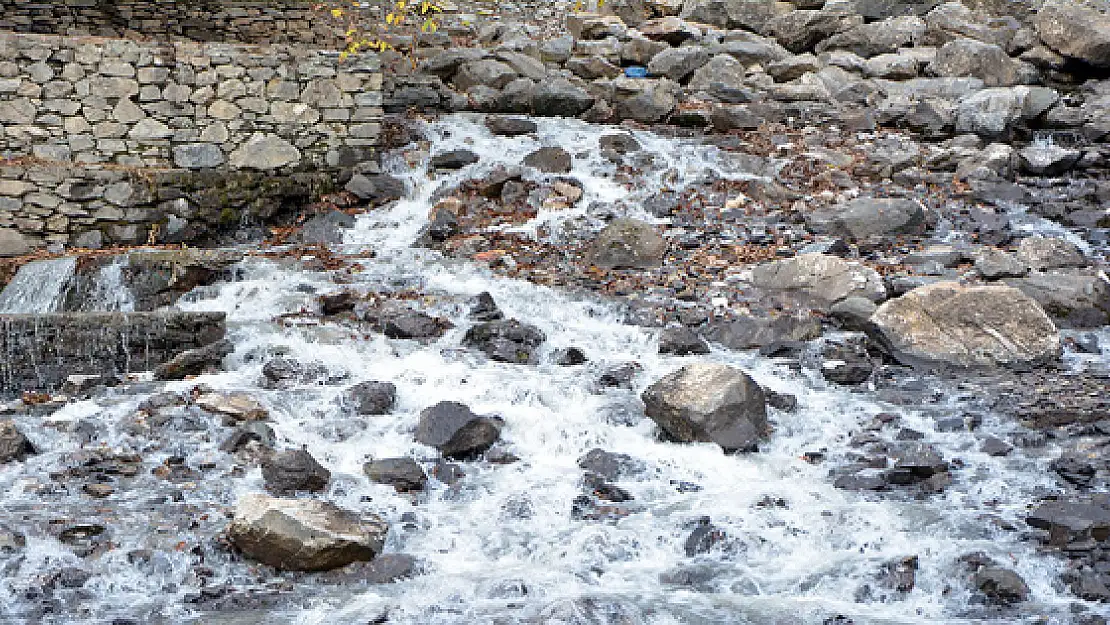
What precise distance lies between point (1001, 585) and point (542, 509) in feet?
8.32

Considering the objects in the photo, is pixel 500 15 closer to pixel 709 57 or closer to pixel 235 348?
pixel 709 57

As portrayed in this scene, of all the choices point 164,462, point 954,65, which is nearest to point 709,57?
point 954,65

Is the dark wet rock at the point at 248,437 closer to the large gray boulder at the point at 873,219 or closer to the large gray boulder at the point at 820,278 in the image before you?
the large gray boulder at the point at 820,278

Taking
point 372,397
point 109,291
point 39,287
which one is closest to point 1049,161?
point 372,397

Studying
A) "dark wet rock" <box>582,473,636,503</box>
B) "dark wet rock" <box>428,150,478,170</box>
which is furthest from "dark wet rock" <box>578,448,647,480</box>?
"dark wet rock" <box>428,150,478,170</box>

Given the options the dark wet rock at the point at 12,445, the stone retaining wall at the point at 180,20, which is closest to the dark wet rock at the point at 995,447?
the dark wet rock at the point at 12,445

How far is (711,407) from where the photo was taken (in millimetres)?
6270

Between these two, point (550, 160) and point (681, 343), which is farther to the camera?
point (550, 160)

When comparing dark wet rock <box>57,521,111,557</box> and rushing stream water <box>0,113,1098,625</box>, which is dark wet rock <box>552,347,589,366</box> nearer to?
rushing stream water <box>0,113,1098,625</box>

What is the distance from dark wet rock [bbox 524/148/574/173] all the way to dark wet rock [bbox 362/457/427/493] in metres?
6.00

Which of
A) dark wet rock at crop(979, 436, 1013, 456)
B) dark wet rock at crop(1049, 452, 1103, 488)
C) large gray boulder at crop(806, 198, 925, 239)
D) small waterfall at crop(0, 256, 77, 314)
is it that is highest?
large gray boulder at crop(806, 198, 925, 239)

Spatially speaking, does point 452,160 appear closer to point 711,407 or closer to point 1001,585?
point 711,407

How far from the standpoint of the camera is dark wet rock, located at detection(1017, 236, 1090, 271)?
28.6 ft

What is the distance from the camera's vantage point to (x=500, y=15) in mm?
16375
